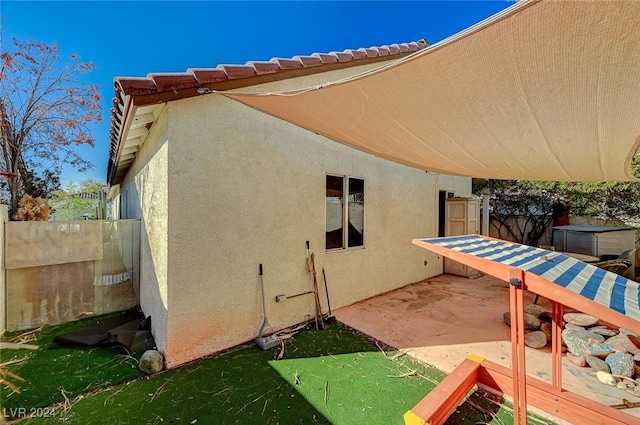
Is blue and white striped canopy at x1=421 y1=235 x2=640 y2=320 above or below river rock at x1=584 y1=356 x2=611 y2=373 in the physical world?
above

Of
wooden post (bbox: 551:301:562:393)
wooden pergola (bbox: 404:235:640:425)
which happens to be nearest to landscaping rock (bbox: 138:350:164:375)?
wooden pergola (bbox: 404:235:640:425)

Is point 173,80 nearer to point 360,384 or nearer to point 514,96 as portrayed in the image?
point 514,96

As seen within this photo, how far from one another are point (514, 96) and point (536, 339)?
15.0 ft

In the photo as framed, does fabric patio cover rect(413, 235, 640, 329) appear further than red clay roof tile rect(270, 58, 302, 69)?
No

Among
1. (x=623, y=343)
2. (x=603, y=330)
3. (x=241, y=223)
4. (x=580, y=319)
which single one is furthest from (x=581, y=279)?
(x=241, y=223)

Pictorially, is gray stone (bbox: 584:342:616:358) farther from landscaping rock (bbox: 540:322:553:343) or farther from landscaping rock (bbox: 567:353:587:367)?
landscaping rock (bbox: 540:322:553:343)

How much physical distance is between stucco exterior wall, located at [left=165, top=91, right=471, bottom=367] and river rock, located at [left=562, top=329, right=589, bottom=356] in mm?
3983

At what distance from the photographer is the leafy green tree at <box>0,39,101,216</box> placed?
9176 mm

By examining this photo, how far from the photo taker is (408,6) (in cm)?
717

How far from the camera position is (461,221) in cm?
958

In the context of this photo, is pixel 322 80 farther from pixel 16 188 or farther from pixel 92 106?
pixel 92 106

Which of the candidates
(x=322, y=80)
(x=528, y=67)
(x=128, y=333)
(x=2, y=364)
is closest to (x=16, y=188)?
(x=2, y=364)

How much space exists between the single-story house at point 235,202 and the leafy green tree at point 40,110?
578 cm

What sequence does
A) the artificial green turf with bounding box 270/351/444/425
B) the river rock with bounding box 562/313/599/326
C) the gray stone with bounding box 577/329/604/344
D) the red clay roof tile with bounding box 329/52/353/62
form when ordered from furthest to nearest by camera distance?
the red clay roof tile with bounding box 329/52/353/62 < the river rock with bounding box 562/313/599/326 < the gray stone with bounding box 577/329/604/344 < the artificial green turf with bounding box 270/351/444/425
